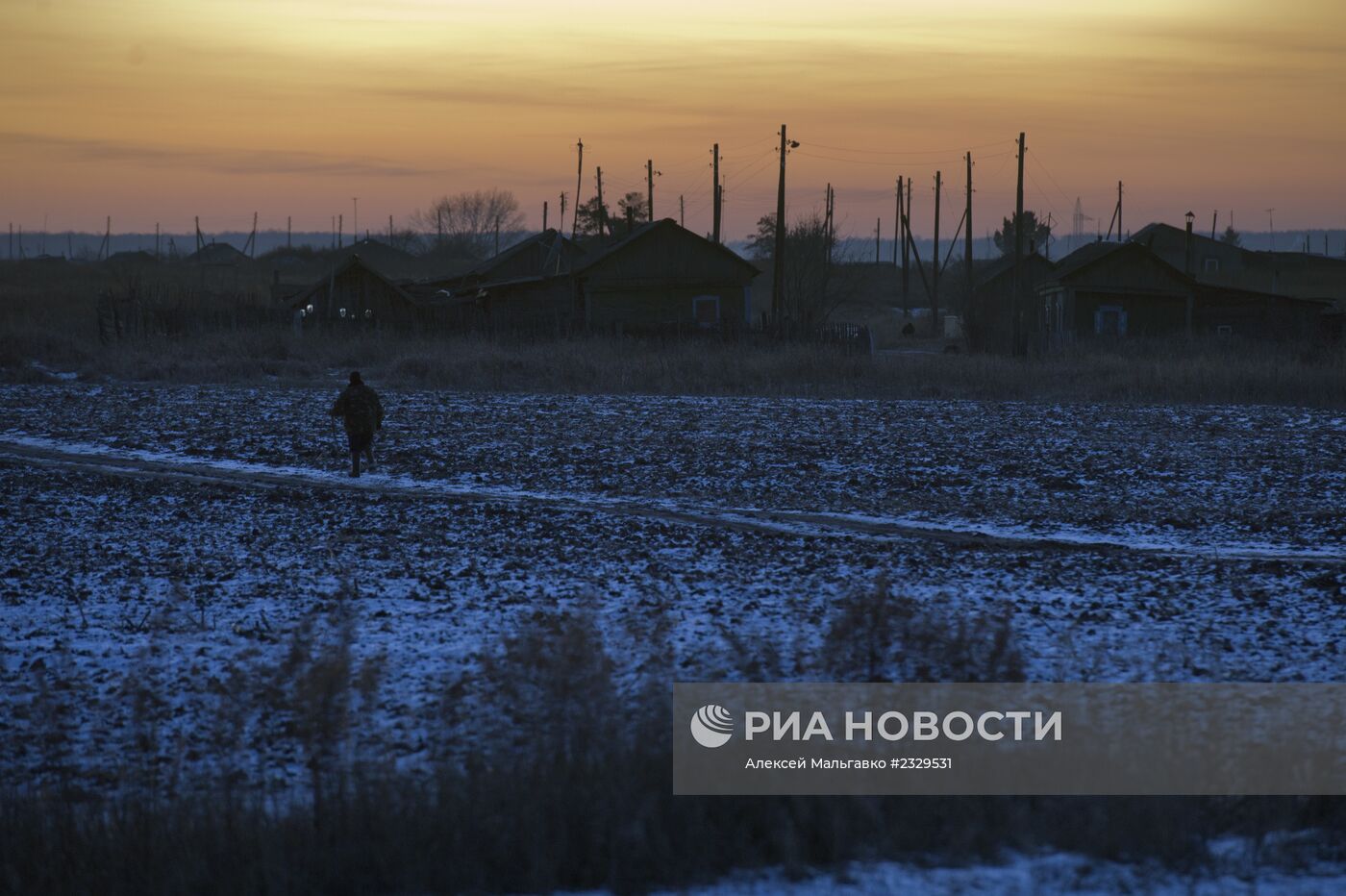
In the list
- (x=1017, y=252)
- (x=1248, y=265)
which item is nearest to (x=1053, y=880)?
(x=1017, y=252)

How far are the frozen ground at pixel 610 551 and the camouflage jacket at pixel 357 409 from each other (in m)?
0.73

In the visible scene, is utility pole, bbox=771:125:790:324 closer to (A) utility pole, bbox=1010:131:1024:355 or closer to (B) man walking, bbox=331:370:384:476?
(A) utility pole, bbox=1010:131:1024:355

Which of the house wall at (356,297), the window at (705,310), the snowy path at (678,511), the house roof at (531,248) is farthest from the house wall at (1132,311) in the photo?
the snowy path at (678,511)

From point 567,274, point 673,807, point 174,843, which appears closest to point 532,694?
point 673,807

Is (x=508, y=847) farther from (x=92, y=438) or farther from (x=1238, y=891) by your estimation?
(x=92, y=438)

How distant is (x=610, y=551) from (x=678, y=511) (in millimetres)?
2125

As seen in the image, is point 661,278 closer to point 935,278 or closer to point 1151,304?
point 1151,304

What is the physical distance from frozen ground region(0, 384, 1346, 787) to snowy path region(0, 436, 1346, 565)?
56 mm

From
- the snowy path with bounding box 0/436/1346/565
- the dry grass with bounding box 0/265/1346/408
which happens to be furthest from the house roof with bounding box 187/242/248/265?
the snowy path with bounding box 0/436/1346/565

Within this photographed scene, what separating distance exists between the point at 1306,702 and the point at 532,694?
4228mm

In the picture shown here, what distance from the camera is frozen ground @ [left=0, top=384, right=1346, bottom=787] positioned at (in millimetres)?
7445

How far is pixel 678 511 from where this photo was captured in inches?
522

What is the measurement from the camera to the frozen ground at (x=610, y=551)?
7445mm

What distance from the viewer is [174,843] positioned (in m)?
5.27
